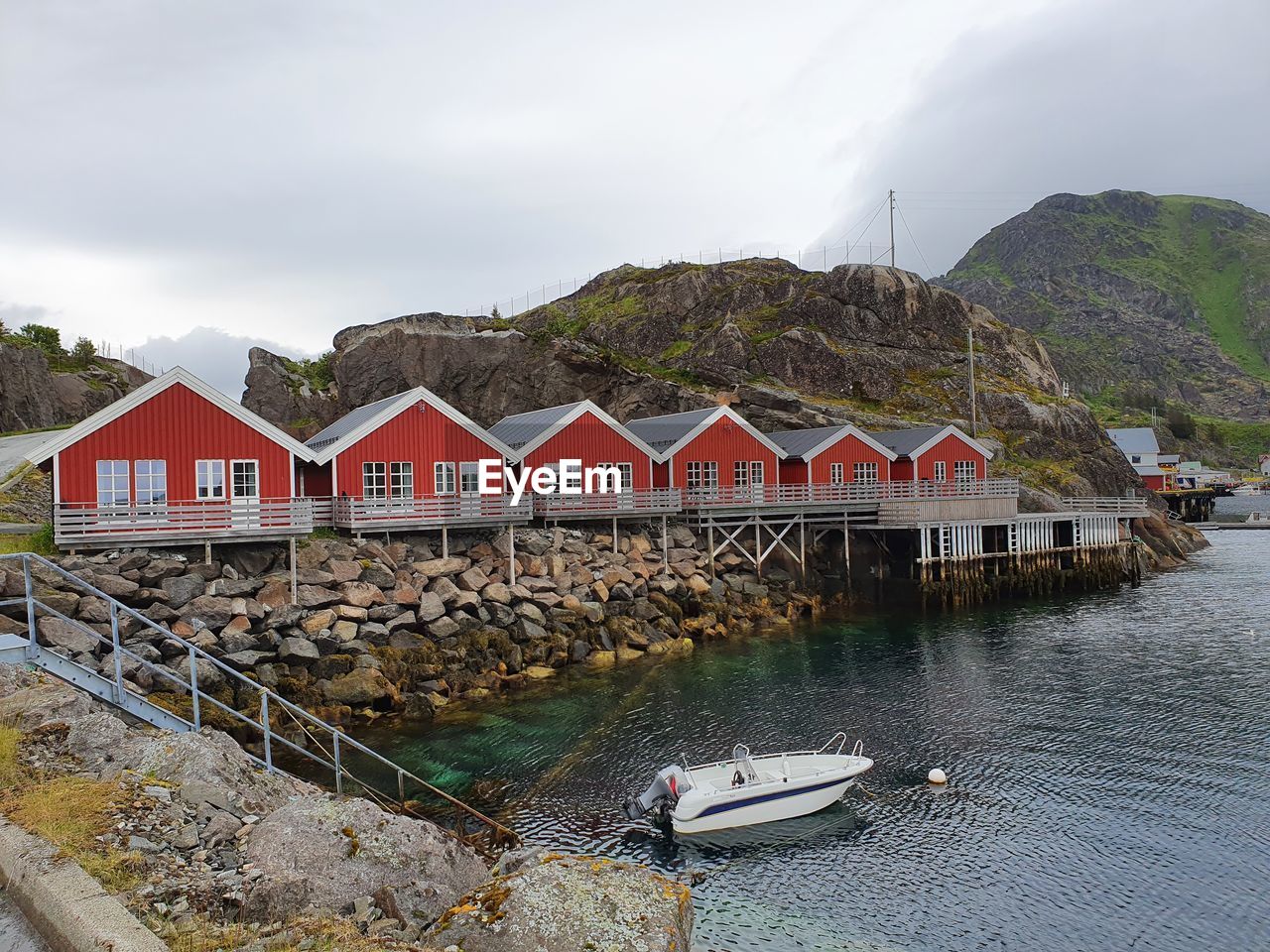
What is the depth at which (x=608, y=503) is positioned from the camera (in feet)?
140

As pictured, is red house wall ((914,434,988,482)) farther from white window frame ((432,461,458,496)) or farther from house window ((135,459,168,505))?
house window ((135,459,168,505))

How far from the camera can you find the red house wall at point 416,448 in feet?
120

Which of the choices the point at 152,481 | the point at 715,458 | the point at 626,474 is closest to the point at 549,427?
the point at 626,474

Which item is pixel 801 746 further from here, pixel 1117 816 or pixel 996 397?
pixel 996 397

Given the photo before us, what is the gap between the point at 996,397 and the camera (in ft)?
239

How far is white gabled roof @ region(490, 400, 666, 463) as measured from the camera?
4241 cm

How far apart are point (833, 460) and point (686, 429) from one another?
10.5 m

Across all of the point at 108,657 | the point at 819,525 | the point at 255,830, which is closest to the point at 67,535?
the point at 108,657

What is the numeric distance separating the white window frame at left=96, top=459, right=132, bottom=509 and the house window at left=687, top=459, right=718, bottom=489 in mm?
28504

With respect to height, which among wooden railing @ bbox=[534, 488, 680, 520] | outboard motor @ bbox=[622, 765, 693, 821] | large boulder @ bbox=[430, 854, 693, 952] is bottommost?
outboard motor @ bbox=[622, 765, 693, 821]

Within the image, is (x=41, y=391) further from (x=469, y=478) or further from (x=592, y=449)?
(x=592, y=449)

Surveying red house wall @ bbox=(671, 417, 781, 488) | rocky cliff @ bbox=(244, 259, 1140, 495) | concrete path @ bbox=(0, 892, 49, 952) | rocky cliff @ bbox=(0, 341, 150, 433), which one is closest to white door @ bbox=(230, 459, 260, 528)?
red house wall @ bbox=(671, 417, 781, 488)

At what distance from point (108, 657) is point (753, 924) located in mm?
18793

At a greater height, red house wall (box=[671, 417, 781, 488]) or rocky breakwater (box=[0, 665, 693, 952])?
red house wall (box=[671, 417, 781, 488])
